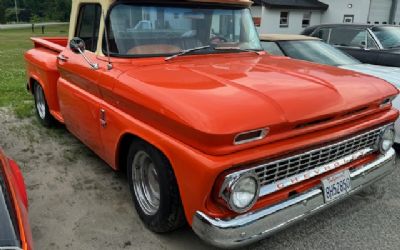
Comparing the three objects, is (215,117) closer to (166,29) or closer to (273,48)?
(166,29)

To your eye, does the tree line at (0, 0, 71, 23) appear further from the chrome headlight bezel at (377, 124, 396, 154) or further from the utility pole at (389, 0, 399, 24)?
the chrome headlight bezel at (377, 124, 396, 154)

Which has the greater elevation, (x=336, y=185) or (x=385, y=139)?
(x=385, y=139)

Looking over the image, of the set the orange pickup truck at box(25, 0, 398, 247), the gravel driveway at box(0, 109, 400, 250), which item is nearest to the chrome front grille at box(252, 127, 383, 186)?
the orange pickup truck at box(25, 0, 398, 247)

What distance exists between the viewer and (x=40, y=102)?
5715 millimetres

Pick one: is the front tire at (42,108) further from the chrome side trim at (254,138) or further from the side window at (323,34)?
the side window at (323,34)

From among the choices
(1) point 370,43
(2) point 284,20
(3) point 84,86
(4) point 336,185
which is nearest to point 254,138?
(4) point 336,185

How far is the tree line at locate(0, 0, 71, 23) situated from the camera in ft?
206

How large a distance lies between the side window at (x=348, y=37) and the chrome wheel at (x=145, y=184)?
6001 mm

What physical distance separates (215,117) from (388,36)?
262 inches

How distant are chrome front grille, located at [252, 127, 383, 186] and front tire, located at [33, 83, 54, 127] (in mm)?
3708

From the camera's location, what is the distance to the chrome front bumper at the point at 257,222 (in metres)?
2.42

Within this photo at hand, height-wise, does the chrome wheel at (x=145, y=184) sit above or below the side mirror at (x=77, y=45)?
below

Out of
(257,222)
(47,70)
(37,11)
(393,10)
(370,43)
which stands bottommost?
(37,11)

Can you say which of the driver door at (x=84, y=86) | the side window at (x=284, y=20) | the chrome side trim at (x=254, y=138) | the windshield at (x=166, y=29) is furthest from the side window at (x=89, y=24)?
the side window at (x=284, y=20)
